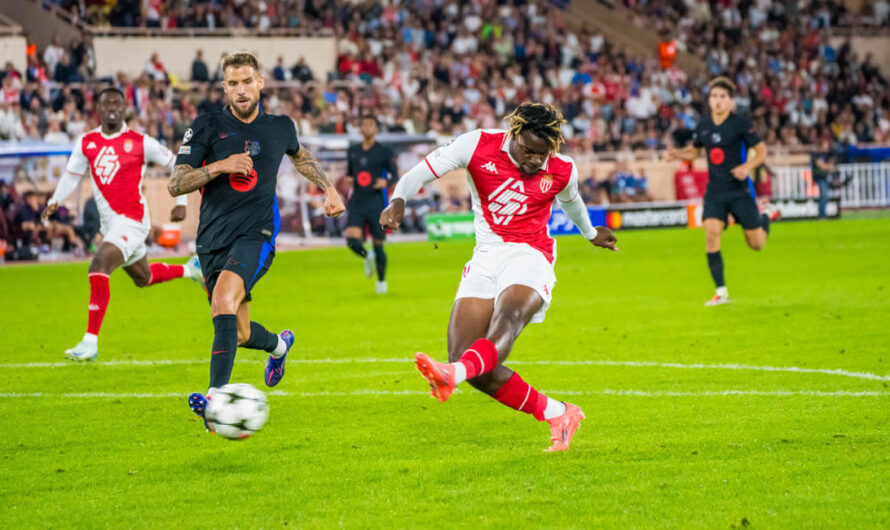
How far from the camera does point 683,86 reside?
4003cm

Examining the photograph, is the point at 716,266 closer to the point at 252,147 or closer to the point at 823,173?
the point at 252,147

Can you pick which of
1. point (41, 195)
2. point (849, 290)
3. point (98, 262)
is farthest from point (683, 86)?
point (98, 262)

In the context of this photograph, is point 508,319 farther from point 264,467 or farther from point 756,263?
point 756,263

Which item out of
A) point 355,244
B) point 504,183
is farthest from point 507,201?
point 355,244

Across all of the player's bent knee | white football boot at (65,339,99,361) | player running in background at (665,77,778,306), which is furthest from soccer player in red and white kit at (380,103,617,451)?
player running in background at (665,77,778,306)

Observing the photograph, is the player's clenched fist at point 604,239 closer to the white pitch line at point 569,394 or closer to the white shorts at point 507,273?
the white shorts at point 507,273

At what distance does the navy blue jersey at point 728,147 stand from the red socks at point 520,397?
8.14m

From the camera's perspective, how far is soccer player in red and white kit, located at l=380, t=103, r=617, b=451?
6801 mm

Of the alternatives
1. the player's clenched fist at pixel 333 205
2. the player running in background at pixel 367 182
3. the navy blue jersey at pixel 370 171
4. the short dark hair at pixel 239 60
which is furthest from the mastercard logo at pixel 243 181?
the navy blue jersey at pixel 370 171

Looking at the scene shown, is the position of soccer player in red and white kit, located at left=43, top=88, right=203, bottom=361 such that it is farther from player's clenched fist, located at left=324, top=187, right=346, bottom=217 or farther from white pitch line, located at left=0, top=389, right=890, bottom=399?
player's clenched fist, located at left=324, top=187, right=346, bottom=217

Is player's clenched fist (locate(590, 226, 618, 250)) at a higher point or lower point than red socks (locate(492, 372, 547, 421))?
higher

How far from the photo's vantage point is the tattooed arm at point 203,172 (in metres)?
7.45

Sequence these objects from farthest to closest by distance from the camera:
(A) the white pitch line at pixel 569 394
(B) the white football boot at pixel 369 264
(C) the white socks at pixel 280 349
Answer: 1. (B) the white football boot at pixel 369 264
2. (C) the white socks at pixel 280 349
3. (A) the white pitch line at pixel 569 394

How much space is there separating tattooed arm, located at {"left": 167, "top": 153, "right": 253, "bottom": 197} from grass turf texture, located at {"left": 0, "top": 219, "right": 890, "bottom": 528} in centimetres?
160
